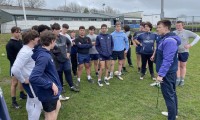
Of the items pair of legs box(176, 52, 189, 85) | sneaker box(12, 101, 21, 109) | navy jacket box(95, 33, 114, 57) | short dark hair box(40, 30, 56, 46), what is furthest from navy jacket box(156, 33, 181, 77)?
sneaker box(12, 101, 21, 109)

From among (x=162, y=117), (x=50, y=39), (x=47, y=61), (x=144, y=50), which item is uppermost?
(x=50, y=39)

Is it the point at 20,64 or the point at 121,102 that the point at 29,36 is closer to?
the point at 20,64

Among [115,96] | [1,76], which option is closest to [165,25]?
[115,96]

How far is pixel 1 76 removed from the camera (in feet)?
27.6

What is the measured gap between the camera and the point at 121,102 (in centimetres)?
551

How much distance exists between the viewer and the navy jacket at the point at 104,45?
22.2 feet

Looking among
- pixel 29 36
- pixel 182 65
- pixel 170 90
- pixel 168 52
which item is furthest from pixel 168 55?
pixel 182 65

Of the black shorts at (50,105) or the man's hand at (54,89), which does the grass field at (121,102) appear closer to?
the black shorts at (50,105)

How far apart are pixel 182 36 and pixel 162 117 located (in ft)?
9.05

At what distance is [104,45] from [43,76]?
12.9ft

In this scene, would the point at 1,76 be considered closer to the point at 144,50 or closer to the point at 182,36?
the point at 144,50

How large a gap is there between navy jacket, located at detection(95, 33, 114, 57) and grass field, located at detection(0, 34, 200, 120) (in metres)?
1.05

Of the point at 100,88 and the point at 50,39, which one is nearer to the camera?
the point at 50,39

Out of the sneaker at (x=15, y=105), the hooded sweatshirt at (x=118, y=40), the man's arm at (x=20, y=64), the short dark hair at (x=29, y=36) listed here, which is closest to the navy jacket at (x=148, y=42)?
the hooded sweatshirt at (x=118, y=40)
